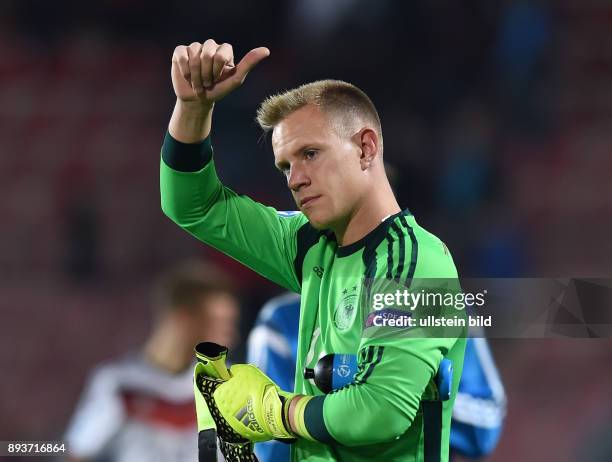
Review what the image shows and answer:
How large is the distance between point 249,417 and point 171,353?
2107 mm

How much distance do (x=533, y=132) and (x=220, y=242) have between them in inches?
198

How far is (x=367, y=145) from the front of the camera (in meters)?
2.01

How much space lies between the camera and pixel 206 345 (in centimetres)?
193

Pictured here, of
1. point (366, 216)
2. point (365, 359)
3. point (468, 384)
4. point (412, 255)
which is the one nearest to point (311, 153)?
point (366, 216)

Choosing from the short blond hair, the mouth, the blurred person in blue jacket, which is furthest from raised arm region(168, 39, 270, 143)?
the blurred person in blue jacket

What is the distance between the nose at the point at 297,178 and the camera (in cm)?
192

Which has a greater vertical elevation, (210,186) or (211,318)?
(211,318)

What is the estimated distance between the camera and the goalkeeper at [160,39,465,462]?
175 cm

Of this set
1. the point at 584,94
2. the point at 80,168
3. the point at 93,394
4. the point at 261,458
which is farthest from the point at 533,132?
the point at 261,458

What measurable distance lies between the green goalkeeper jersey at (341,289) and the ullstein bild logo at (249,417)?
11cm

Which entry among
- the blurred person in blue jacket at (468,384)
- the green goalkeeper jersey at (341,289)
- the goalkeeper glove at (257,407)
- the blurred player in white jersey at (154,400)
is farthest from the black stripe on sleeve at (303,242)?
the blurred player in white jersey at (154,400)

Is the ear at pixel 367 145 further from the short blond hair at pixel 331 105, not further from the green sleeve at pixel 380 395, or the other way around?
the green sleeve at pixel 380 395

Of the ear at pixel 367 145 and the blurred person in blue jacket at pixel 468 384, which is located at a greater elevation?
the ear at pixel 367 145

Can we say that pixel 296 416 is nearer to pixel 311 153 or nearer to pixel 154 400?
pixel 311 153
